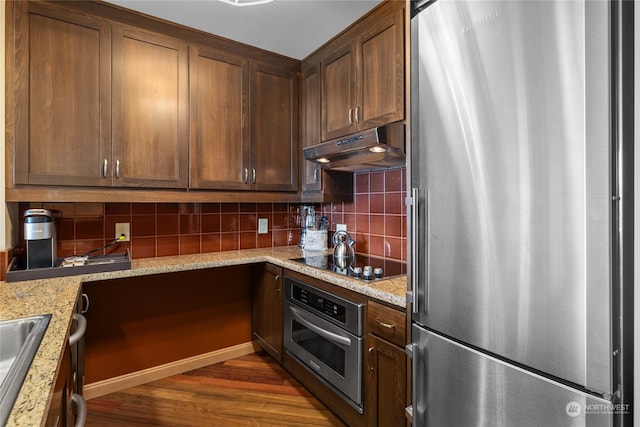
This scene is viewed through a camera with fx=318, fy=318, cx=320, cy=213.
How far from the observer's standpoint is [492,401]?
0.93m

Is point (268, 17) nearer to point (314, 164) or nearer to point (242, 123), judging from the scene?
point (242, 123)

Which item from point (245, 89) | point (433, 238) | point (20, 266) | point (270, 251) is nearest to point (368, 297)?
point (433, 238)

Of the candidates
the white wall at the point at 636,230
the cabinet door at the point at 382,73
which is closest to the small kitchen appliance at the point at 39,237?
the cabinet door at the point at 382,73

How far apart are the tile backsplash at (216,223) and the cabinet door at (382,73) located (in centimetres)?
47

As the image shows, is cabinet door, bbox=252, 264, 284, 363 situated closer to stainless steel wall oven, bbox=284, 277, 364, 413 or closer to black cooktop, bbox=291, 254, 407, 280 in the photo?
stainless steel wall oven, bbox=284, 277, 364, 413

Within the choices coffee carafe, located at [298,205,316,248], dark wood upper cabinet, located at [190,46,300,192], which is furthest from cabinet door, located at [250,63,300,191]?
coffee carafe, located at [298,205,316,248]

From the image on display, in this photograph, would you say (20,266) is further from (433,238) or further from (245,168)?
(433,238)

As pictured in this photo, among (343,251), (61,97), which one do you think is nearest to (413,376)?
(343,251)

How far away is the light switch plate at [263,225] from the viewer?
262 centimetres

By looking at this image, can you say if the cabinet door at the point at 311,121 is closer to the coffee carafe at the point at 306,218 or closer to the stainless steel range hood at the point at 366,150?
the stainless steel range hood at the point at 366,150

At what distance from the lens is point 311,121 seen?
2.29 meters

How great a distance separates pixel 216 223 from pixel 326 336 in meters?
1.25

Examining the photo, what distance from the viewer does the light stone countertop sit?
632mm

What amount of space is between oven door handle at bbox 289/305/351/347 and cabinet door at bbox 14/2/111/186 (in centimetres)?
131
